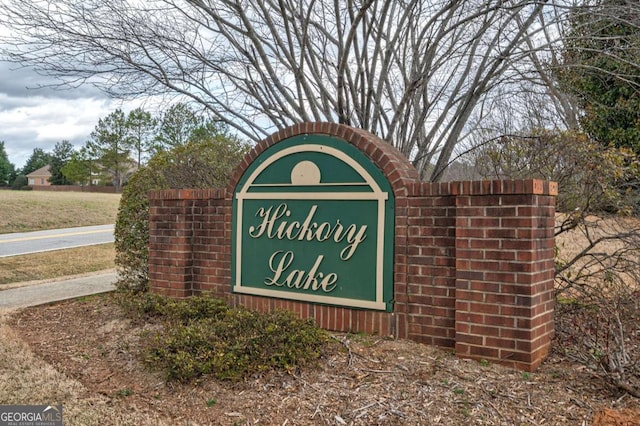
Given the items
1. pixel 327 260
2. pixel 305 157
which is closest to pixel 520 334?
pixel 327 260

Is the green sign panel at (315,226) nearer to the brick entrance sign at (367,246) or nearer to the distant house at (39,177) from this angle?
the brick entrance sign at (367,246)

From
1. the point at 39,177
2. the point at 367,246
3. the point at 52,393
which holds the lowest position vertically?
the point at 52,393

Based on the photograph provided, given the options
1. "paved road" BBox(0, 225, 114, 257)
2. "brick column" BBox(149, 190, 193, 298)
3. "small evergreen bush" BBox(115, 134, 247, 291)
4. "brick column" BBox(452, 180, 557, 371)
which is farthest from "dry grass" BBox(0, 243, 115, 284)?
"brick column" BBox(452, 180, 557, 371)

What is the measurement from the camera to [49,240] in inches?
682

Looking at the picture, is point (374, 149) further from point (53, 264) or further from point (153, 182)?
point (53, 264)

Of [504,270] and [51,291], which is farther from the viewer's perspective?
[51,291]

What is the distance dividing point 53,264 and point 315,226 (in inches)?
383

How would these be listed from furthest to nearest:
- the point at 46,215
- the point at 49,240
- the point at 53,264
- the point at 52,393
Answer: the point at 46,215
the point at 49,240
the point at 53,264
the point at 52,393

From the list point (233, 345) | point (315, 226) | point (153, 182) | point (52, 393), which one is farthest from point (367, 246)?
point (153, 182)

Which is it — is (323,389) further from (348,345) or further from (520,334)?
(520,334)

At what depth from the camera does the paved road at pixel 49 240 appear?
49.1 ft

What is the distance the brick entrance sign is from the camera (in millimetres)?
4324

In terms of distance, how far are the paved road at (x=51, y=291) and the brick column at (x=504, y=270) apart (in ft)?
17.4

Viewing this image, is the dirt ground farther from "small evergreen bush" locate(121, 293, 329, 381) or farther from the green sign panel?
the green sign panel
